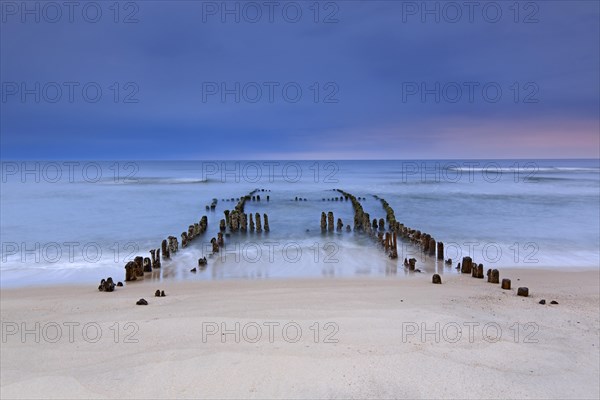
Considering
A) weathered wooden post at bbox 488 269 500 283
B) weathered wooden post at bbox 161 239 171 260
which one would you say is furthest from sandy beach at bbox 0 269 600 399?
weathered wooden post at bbox 161 239 171 260

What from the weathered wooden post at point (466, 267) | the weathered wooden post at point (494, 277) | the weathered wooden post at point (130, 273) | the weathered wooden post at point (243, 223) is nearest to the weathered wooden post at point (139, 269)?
the weathered wooden post at point (130, 273)

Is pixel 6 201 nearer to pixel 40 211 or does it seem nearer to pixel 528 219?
pixel 40 211

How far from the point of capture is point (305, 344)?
14.9 ft

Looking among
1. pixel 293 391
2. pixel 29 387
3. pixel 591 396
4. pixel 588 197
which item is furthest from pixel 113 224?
pixel 588 197

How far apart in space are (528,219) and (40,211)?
2219 centimetres

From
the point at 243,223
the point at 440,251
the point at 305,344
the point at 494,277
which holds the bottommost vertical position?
the point at 305,344

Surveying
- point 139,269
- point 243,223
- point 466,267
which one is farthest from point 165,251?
point 466,267

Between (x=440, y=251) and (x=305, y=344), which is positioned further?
(x=440, y=251)

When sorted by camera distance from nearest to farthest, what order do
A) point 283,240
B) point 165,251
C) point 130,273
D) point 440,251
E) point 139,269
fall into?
point 130,273 → point 139,269 → point 440,251 → point 165,251 → point 283,240

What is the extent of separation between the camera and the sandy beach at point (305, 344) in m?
3.70

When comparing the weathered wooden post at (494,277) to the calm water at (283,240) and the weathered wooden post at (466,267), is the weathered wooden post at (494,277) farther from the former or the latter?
the calm water at (283,240)

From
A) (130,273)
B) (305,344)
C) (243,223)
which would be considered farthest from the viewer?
(243,223)

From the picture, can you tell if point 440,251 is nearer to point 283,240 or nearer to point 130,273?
point 283,240

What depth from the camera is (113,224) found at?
1600cm
